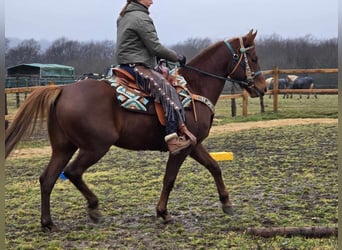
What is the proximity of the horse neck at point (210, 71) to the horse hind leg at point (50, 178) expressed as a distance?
1427 mm

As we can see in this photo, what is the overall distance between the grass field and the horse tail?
20 centimetres

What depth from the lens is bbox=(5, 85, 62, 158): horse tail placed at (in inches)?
160

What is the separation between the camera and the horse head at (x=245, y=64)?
4.76 metres

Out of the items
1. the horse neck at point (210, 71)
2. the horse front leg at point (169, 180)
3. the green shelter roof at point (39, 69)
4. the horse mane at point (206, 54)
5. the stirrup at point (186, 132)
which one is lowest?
the horse front leg at point (169, 180)

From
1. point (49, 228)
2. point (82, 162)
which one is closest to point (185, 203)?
point (82, 162)

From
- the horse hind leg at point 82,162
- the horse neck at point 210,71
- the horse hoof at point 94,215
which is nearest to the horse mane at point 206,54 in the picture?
the horse neck at point 210,71

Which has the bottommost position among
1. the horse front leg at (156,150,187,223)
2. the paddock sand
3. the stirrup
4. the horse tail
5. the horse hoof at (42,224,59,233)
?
A: the paddock sand

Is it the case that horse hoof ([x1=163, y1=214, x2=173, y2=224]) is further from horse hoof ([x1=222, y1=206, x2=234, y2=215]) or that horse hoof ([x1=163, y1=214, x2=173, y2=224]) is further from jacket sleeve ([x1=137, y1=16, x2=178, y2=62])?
jacket sleeve ([x1=137, y1=16, x2=178, y2=62])

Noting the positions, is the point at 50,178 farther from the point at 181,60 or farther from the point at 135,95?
the point at 181,60

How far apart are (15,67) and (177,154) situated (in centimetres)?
4032

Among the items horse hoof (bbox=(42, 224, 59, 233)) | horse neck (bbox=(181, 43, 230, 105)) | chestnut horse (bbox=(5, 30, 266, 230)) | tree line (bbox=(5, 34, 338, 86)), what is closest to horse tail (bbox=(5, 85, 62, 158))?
chestnut horse (bbox=(5, 30, 266, 230))

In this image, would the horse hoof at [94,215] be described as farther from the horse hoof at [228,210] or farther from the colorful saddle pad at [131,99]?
the horse hoof at [228,210]

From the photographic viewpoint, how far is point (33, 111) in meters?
4.10

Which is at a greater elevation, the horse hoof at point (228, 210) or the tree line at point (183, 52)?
the tree line at point (183, 52)
